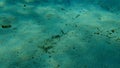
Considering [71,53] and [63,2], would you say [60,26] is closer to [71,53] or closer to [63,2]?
[71,53]

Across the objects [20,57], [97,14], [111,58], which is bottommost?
[20,57]

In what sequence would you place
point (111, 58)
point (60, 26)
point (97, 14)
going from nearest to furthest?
point (111, 58), point (60, 26), point (97, 14)

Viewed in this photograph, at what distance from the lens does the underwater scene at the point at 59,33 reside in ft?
9.95

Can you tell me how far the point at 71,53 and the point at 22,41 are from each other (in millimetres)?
1029

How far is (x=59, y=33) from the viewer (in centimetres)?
379

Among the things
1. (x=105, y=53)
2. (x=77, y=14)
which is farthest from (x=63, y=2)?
(x=105, y=53)

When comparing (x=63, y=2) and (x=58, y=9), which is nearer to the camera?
(x=58, y=9)

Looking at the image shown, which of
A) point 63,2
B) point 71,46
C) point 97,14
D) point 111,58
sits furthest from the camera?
point 63,2

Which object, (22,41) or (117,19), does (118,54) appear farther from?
(22,41)

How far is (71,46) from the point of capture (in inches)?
133

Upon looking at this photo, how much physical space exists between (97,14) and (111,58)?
5.80 feet

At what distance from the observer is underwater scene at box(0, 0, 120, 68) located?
303cm

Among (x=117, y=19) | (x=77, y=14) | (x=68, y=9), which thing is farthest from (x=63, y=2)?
(x=117, y=19)

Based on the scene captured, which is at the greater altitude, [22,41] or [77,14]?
[77,14]
